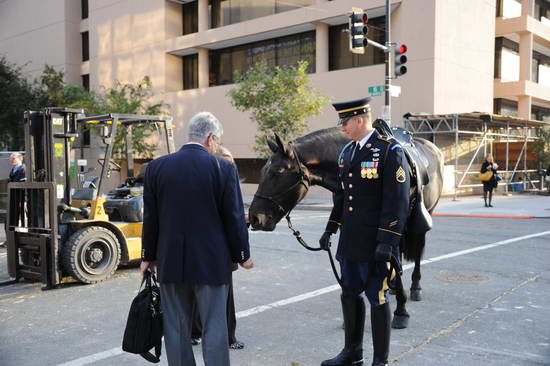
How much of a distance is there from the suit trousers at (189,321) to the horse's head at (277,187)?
55.1 inches

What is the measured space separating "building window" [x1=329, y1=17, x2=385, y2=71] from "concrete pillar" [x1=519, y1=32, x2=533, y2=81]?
961cm

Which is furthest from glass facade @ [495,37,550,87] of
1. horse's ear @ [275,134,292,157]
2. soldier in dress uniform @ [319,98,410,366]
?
soldier in dress uniform @ [319,98,410,366]

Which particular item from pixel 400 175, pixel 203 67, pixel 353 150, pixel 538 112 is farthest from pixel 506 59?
pixel 400 175

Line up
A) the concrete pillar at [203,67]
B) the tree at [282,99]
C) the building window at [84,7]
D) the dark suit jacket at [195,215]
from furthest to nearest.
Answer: the building window at [84,7]
the concrete pillar at [203,67]
the tree at [282,99]
the dark suit jacket at [195,215]

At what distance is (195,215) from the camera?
3252 mm

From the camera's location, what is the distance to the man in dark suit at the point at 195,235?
3.25 m

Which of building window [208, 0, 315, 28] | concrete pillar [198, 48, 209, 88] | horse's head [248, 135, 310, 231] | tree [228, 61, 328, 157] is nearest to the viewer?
horse's head [248, 135, 310, 231]

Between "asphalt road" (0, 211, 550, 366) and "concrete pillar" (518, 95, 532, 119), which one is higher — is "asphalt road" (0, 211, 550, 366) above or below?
below

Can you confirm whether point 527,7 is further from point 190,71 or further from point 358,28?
point 190,71

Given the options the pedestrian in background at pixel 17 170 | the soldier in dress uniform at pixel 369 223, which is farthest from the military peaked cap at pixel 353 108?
the pedestrian in background at pixel 17 170

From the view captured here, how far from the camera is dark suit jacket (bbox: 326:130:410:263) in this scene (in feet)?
12.1

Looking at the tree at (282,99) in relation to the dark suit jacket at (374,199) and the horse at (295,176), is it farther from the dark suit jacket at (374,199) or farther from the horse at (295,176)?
the dark suit jacket at (374,199)

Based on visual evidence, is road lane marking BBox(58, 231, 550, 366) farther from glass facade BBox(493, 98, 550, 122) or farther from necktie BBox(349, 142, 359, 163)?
glass facade BBox(493, 98, 550, 122)

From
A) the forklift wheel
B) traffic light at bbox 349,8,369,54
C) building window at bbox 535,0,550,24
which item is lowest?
the forklift wheel
